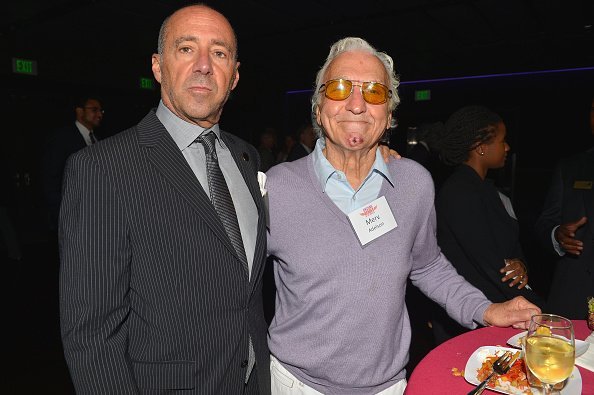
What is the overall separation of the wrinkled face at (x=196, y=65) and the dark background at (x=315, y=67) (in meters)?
3.58

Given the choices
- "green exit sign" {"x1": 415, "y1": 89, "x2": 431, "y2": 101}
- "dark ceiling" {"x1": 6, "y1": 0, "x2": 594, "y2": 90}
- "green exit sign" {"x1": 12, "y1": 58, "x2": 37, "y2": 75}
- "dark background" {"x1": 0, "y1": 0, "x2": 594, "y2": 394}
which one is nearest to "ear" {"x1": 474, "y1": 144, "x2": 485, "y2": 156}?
"dark background" {"x1": 0, "y1": 0, "x2": 594, "y2": 394}

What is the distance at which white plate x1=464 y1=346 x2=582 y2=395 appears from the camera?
1063 millimetres

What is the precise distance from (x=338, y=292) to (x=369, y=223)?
237mm

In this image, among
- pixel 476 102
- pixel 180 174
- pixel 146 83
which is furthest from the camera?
pixel 146 83

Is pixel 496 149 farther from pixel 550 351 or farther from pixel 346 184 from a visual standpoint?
pixel 550 351

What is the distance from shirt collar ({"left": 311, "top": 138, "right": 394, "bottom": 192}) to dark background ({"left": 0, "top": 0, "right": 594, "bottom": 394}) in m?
3.13

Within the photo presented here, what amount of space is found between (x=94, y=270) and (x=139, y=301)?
16cm

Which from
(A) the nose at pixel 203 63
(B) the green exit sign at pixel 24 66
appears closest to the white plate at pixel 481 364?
(A) the nose at pixel 203 63

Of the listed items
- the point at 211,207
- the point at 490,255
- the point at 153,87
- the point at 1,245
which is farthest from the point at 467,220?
the point at 153,87

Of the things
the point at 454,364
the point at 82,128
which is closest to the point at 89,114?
the point at 82,128

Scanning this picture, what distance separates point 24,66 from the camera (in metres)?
7.68

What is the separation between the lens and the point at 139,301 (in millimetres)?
1173

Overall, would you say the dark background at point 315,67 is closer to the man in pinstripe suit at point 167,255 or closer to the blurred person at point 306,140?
the blurred person at point 306,140

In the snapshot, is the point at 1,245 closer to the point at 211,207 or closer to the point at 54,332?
the point at 54,332
